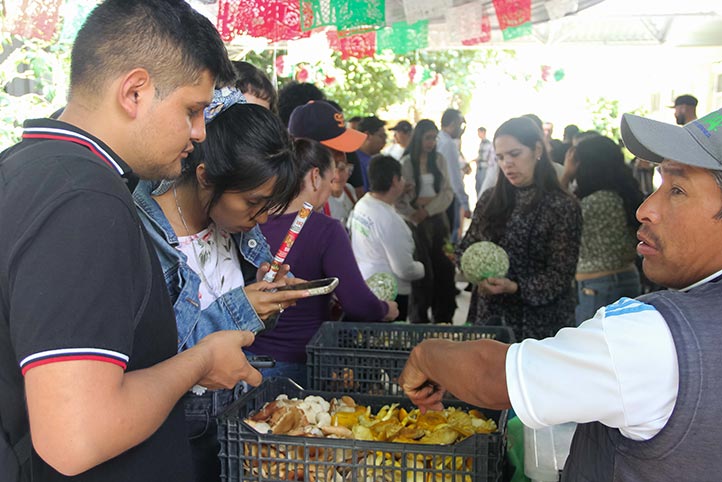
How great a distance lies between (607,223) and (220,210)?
3.30m

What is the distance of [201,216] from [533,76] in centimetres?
1510

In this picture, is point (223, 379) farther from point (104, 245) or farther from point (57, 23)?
point (57, 23)

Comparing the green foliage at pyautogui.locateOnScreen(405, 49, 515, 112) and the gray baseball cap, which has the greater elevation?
the green foliage at pyautogui.locateOnScreen(405, 49, 515, 112)

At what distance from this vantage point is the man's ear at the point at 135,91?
1189mm

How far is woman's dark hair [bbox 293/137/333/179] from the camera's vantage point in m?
2.97

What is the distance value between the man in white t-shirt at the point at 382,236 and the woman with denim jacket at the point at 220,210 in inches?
89.3

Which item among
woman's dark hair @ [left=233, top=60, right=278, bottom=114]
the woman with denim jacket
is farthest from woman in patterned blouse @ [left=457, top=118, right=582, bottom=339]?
the woman with denim jacket

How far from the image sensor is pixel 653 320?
1.15 metres

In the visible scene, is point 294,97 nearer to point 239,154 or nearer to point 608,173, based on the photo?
point 608,173

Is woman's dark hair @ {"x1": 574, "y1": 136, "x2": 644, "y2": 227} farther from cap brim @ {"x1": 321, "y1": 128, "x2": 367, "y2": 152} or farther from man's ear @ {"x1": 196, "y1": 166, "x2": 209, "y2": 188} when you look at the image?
man's ear @ {"x1": 196, "y1": 166, "x2": 209, "y2": 188}

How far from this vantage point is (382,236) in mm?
4246

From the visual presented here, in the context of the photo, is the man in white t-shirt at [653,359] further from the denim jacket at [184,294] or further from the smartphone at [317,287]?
the denim jacket at [184,294]

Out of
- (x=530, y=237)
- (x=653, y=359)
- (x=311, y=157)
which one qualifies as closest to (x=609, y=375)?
(x=653, y=359)

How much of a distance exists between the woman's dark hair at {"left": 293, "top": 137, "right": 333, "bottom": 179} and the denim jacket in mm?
1168
